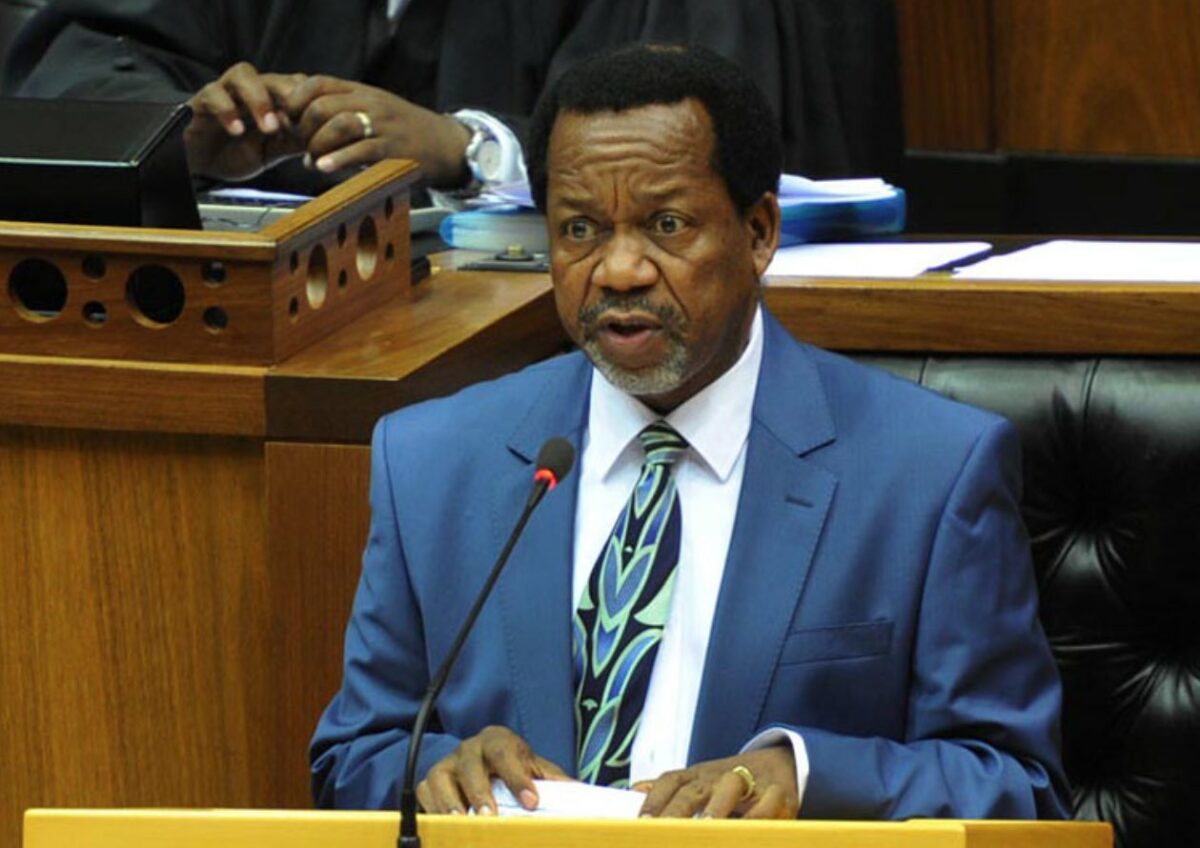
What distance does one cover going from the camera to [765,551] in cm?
192

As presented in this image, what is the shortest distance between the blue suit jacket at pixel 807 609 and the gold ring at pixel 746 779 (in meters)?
0.08

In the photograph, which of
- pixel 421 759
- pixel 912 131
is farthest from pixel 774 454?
pixel 912 131

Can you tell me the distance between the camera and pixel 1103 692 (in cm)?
237

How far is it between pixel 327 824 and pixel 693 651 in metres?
0.56

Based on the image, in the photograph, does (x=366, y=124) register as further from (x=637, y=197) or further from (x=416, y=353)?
(x=637, y=197)

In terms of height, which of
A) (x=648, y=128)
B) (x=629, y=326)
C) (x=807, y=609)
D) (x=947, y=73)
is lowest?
(x=807, y=609)

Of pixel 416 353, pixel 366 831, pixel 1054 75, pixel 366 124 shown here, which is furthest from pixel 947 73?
pixel 366 831

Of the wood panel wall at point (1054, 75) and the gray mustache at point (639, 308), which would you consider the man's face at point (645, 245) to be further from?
the wood panel wall at point (1054, 75)

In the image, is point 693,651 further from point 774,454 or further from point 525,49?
point 525,49

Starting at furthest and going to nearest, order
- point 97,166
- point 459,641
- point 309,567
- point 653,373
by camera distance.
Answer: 1. point 97,166
2. point 309,567
3. point 653,373
4. point 459,641

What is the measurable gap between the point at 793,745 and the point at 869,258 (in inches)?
33.1

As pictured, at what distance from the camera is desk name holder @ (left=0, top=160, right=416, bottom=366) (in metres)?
2.17

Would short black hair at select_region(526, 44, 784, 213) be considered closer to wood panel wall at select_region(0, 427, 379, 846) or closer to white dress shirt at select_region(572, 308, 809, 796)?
white dress shirt at select_region(572, 308, 809, 796)

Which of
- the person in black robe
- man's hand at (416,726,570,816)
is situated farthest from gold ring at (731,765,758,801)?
the person in black robe
